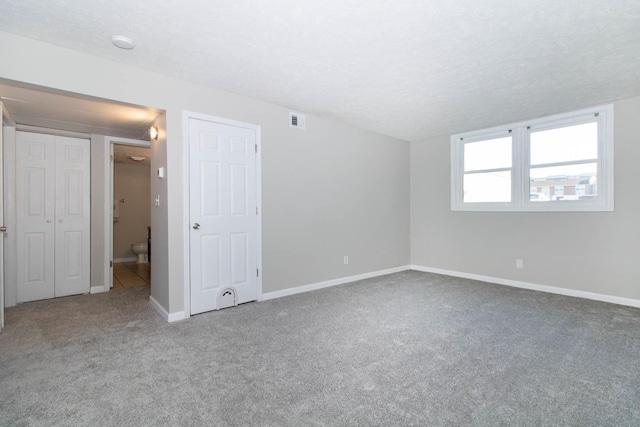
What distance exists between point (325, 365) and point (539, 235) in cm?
375

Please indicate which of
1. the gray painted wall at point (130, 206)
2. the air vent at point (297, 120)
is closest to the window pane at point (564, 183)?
the air vent at point (297, 120)

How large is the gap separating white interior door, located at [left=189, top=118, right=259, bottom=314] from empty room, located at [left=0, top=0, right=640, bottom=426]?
0.9 inches

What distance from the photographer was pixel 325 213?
4.46m

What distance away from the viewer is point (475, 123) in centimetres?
457

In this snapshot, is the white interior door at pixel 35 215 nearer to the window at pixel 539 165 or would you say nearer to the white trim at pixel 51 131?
the white trim at pixel 51 131

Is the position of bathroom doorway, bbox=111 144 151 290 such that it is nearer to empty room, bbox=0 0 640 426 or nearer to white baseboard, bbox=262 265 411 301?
empty room, bbox=0 0 640 426

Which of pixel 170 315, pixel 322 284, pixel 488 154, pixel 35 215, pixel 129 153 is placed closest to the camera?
pixel 170 315

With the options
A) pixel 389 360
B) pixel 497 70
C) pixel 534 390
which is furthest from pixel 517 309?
pixel 497 70

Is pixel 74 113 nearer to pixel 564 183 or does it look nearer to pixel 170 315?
pixel 170 315

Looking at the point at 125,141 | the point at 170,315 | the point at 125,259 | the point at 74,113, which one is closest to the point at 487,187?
the point at 170,315

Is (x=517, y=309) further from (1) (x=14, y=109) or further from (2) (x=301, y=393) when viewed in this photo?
(1) (x=14, y=109)

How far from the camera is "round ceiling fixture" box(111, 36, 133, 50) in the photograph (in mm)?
2375

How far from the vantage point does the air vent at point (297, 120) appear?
406 centimetres

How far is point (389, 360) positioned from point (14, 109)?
14.9 ft
